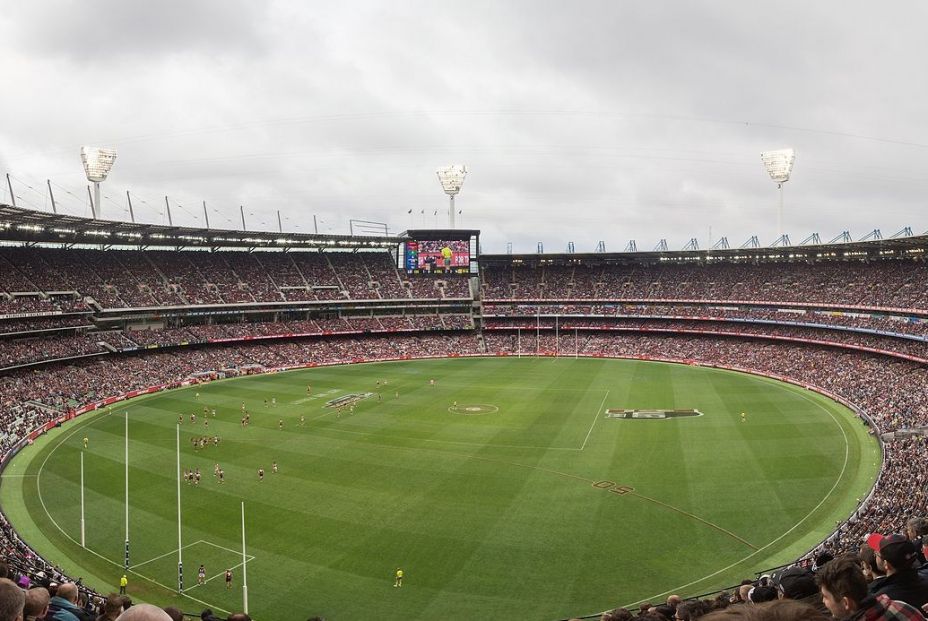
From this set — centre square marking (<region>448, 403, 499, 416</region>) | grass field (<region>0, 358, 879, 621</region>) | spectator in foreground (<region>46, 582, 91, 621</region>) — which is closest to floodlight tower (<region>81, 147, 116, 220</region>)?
grass field (<region>0, 358, 879, 621</region>)

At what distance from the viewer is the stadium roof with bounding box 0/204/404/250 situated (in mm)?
65938

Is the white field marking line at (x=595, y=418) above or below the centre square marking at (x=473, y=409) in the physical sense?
below

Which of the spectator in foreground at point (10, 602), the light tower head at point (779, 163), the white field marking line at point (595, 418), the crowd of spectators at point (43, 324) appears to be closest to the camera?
the spectator in foreground at point (10, 602)

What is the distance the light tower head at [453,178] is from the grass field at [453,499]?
60.4 meters

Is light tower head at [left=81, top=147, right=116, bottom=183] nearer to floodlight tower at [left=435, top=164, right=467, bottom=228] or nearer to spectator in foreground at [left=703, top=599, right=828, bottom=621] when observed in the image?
floodlight tower at [left=435, top=164, right=467, bottom=228]

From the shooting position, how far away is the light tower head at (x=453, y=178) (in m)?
112

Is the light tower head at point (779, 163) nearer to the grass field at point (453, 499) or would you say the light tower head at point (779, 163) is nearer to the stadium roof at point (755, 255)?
the stadium roof at point (755, 255)

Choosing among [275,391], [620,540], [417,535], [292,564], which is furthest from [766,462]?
[275,391]

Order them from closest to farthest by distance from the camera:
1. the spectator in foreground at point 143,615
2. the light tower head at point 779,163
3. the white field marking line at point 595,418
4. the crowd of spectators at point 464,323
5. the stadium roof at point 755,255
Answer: the spectator in foreground at point 143,615 → the white field marking line at point 595,418 → the crowd of spectators at point 464,323 → the stadium roof at point 755,255 → the light tower head at point 779,163

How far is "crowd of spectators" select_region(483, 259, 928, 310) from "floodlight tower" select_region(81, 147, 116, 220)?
64.8 meters

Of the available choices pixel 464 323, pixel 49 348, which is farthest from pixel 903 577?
pixel 464 323

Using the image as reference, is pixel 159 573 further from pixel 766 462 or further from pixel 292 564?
pixel 766 462

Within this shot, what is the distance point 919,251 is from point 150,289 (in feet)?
348

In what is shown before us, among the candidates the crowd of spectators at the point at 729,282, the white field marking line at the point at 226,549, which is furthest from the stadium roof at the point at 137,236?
the white field marking line at the point at 226,549
